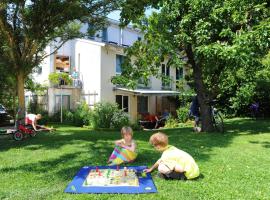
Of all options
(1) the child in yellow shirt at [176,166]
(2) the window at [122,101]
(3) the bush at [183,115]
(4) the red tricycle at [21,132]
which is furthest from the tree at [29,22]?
(3) the bush at [183,115]

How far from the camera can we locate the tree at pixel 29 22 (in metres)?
14.7

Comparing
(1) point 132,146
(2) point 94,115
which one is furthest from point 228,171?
(2) point 94,115

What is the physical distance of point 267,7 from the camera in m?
16.3

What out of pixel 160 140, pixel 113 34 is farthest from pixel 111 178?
pixel 113 34

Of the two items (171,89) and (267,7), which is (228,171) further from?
(171,89)

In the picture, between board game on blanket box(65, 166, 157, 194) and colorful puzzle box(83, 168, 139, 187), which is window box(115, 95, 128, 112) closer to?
board game on blanket box(65, 166, 157, 194)

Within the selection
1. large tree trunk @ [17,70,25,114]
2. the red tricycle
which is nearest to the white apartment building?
large tree trunk @ [17,70,25,114]

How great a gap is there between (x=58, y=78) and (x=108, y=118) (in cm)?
741

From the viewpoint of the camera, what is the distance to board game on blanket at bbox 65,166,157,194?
632 cm

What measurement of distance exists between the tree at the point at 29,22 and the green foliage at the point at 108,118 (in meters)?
6.51

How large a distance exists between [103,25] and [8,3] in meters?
4.21

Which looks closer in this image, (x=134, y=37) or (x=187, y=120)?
(x=187, y=120)

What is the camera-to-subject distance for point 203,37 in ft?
47.1

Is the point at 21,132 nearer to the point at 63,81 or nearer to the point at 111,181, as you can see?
the point at 111,181
